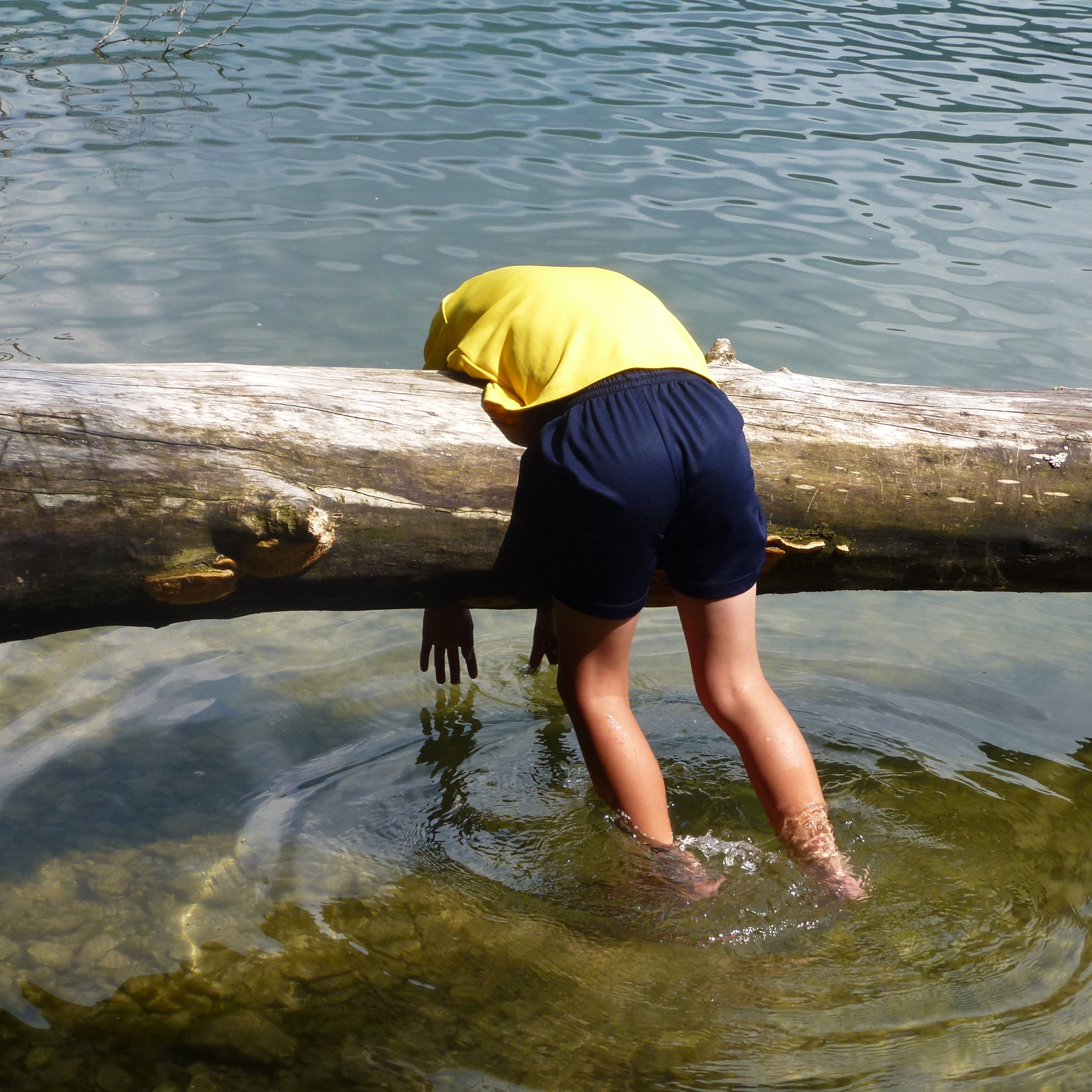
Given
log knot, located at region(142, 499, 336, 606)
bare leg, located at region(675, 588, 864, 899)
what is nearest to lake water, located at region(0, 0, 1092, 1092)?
bare leg, located at region(675, 588, 864, 899)

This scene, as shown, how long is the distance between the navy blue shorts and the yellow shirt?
0.05m

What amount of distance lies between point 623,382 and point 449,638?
4.39 feet

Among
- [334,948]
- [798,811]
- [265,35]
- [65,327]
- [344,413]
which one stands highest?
[265,35]

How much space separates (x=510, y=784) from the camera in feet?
13.1

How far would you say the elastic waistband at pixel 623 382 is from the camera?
2852mm

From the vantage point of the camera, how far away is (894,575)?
11.4 ft

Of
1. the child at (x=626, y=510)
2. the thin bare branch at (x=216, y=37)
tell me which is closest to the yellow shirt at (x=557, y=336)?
the child at (x=626, y=510)

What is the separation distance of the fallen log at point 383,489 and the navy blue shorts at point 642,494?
0.26 metres

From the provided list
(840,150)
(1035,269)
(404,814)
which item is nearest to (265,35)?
(840,150)

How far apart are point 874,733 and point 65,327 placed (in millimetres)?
5702

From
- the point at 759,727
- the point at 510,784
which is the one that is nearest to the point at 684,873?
the point at 759,727

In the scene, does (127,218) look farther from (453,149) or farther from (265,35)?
(265,35)

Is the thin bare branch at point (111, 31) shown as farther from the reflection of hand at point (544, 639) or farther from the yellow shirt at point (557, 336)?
the yellow shirt at point (557, 336)

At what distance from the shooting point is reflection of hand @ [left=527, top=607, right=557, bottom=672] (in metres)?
3.95
